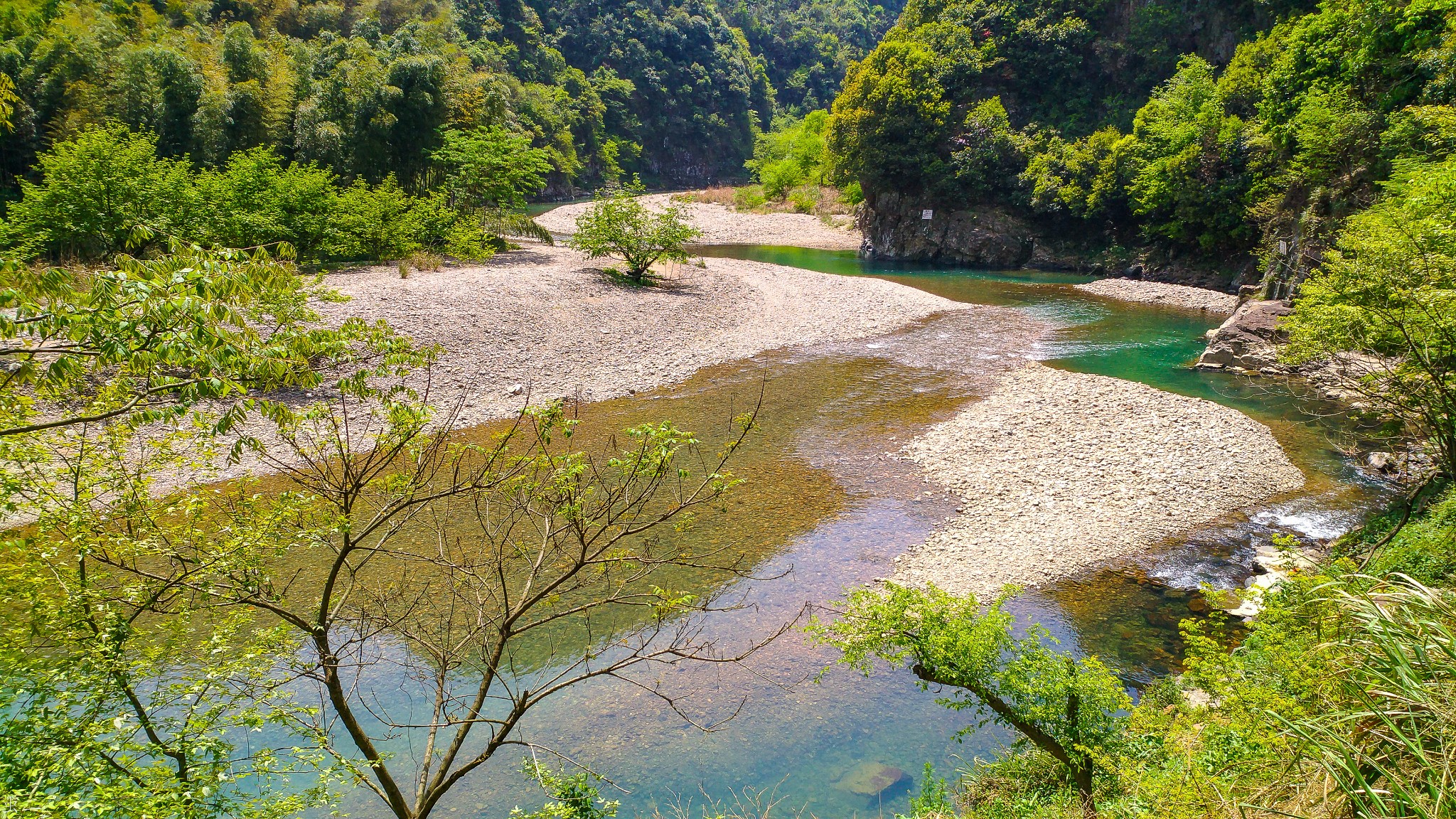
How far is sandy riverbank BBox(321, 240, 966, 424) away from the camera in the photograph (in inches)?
746

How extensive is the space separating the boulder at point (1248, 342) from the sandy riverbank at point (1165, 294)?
6776 mm

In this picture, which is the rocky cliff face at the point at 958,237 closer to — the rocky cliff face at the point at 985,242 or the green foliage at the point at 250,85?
the rocky cliff face at the point at 985,242

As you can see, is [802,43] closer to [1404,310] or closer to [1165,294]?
[1165,294]

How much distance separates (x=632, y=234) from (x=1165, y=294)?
22262mm

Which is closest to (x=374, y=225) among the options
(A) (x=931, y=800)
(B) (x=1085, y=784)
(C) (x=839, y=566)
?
(C) (x=839, y=566)

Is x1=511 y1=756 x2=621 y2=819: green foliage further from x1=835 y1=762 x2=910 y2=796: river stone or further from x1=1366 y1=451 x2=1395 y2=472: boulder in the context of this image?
x1=1366 y1=451 x2=1395 y2=472: boulder

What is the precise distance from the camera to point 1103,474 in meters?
14.2

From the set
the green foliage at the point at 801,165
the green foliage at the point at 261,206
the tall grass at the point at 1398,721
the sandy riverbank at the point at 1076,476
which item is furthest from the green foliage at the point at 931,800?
the green foliage at the point at 801,165

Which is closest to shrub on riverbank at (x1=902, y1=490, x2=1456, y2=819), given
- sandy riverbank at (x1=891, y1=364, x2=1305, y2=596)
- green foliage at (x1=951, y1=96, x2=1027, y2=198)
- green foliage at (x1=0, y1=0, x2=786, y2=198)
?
sandy riverbank at (x1=891, y1=364, x2=1305, y2=596)

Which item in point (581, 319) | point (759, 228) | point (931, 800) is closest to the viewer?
point (931, 800)

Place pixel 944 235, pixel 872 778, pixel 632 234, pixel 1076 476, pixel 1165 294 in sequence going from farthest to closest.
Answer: pixel 944 235, pixel 1165 294, pixel 632 234, pixel 1076 476, pixel 872 778

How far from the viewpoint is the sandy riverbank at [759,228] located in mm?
50219

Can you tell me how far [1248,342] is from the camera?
2153 centimetres

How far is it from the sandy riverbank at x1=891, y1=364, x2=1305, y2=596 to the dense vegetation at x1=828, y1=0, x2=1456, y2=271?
11089mm
